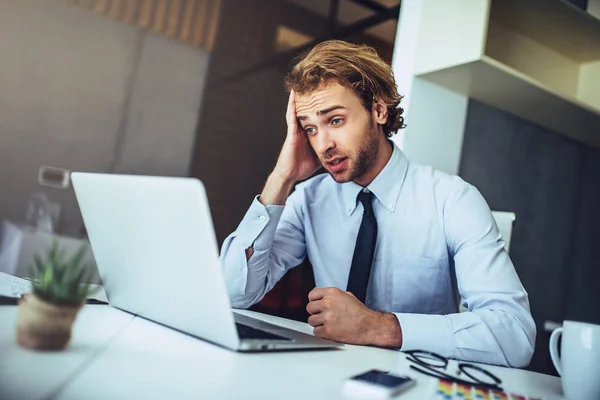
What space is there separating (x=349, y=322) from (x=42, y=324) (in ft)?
1.75

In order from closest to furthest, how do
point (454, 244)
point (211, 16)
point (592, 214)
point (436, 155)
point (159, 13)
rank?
point (454, 244), point (159, 13), point (211, 16), point (436, 155), point (592, 214)

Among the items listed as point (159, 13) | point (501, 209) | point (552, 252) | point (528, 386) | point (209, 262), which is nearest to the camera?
point (209, 262)

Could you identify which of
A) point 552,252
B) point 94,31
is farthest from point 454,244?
point 552,252

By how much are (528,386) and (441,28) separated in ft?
5.06

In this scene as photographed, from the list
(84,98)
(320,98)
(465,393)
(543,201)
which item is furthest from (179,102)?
(543,201)

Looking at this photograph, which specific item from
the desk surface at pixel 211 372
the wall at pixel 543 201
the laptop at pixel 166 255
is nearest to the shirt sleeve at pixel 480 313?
the desk surface at pixel 211 372

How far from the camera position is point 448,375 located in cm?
72

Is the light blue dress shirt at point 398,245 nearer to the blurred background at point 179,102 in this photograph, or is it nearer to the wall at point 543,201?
the blurred background at point 179,102

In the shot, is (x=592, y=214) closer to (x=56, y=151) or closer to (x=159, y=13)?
(x=159, y=13)

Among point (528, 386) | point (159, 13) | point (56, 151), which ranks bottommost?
point (528, 386)

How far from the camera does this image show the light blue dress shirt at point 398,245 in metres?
1.16

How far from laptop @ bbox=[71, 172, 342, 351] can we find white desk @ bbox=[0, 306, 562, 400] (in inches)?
1.1

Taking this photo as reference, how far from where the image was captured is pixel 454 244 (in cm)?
134

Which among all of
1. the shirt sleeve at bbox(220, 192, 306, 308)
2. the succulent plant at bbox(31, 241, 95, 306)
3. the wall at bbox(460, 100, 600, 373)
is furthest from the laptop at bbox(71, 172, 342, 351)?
the wall at bbox(460, 100, 600, 373)
